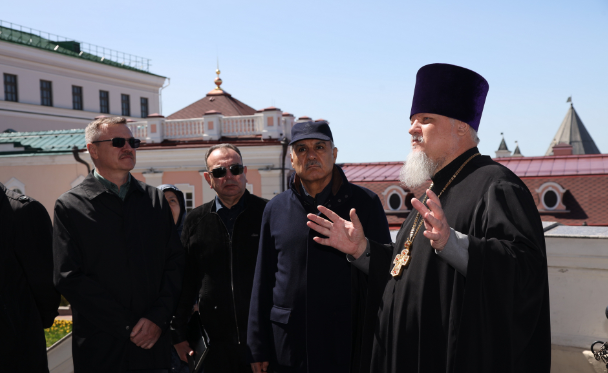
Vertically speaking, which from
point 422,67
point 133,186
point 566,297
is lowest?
point 566,297

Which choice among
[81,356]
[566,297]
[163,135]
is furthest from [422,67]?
[163,135]

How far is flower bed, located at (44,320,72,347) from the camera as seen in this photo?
926 centimetres

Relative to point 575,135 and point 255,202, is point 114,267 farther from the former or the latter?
point 575,135

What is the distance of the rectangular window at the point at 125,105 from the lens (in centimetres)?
4266

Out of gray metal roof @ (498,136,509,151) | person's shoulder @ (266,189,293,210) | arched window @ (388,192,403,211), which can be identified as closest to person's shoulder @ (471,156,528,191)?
person's shoulder @ (266,189,293,210)

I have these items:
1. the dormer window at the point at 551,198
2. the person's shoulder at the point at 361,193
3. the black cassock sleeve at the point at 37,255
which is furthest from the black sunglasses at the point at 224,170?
the dormer window at the point at 551,198

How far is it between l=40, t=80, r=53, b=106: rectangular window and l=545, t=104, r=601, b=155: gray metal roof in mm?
52379

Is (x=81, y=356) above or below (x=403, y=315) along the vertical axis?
below

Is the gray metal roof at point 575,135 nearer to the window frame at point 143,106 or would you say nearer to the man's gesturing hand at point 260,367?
the window frame at point 143,106

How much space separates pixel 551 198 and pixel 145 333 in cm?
2125

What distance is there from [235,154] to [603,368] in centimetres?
263

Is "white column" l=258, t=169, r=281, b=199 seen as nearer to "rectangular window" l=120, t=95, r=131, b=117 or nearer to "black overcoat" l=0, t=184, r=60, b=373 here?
"black overcoat" l=0, t=184, r=60, b=373

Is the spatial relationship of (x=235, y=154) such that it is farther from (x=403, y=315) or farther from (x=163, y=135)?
(x=163, y=135)

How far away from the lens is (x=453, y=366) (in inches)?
87.2
